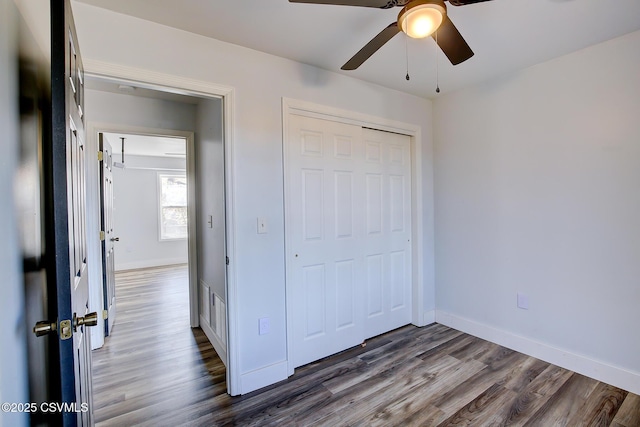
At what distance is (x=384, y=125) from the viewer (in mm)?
2936

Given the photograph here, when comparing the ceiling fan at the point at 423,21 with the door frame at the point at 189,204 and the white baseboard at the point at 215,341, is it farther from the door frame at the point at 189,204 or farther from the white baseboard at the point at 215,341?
the white baseboard at the point at 215,341

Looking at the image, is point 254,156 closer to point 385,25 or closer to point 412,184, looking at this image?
point 385,25

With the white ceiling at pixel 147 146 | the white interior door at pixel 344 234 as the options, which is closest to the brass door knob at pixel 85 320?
the white interior door at pixel 344 234

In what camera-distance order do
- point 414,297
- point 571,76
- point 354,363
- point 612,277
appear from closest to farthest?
point 612,277, point 571,76, point 354,363, point 414,297

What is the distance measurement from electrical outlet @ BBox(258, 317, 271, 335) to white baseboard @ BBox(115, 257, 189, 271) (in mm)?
4714

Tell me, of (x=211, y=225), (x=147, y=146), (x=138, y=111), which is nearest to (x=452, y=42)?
(x=211, y=225)

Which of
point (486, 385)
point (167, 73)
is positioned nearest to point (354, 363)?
point (486, 385)

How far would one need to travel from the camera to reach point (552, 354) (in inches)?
96.7

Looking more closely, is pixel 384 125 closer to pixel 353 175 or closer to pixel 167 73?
pixel 353 175

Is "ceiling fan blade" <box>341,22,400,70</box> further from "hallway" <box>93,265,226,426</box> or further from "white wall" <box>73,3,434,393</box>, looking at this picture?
"hallway" <box>93,265,226,426</box>

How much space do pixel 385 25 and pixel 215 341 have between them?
2976mm

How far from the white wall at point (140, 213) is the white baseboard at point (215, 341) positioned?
11.7 feet

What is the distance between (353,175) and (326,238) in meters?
0.66

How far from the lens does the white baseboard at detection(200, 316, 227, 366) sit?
2.55 metres
